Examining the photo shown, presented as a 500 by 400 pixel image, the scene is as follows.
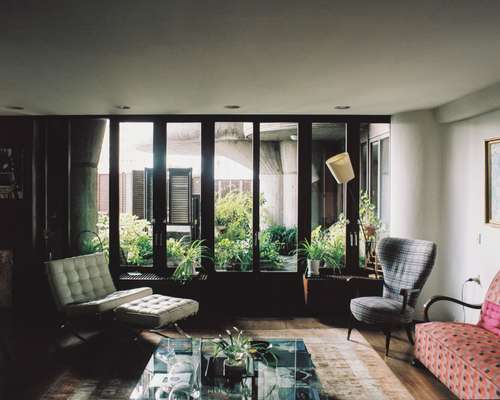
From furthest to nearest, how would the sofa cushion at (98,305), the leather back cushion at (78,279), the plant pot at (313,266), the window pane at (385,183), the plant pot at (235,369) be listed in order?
the window pane at (385,183)
the plant pot at (313,266)
the leather back cushion at (78,279)
the sofa cushion at (98,305)
the plant pot at (235,369)

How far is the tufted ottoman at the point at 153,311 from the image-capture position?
418 centimetres

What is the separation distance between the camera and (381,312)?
4.23m

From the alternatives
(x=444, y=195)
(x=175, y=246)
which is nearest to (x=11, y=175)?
(x=175, y=246)

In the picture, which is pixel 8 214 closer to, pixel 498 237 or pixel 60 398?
pixel 60 398

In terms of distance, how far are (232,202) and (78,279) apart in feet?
6.90

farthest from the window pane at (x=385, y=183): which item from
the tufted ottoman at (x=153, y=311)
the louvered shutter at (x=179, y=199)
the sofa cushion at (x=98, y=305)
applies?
the sofa cushion at (x=98, y=305)

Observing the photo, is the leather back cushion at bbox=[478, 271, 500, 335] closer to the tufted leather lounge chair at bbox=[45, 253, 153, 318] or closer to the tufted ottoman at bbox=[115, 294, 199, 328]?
the tufted ottoman at bbox=[115, 294, 199, 328]

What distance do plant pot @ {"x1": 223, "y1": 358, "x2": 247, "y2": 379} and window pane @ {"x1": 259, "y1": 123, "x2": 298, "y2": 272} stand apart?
2841 millimetres

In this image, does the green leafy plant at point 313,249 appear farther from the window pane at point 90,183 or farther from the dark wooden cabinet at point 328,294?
the window pane at point 90,183

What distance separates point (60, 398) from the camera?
328 cm

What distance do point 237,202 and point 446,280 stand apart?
269cm

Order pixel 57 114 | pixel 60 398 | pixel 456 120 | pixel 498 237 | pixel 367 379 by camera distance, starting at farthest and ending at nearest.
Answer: pixel 57 114 < pixel 456 120 < pixel 498 237 < pixel 367 379 < pixel 60 398

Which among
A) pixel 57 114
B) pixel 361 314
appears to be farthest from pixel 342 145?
pixel 57 114

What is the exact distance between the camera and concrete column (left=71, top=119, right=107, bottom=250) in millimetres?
5910
